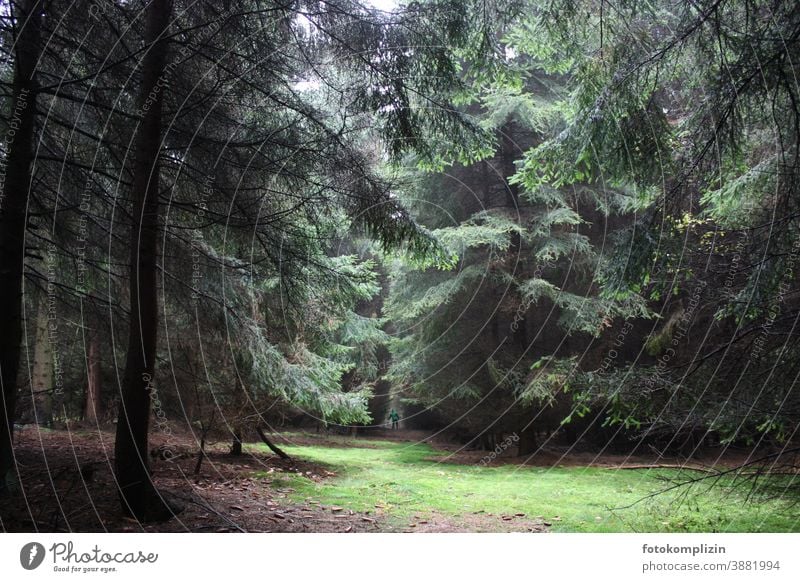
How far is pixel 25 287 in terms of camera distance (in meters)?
2.71

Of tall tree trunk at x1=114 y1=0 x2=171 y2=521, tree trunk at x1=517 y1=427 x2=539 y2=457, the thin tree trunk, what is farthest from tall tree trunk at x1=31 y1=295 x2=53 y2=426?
tree trunk at x1=517 y1=427 x2=539 y2=457

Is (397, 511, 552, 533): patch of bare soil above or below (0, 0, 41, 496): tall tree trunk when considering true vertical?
below

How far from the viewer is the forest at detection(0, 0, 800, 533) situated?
2.61m

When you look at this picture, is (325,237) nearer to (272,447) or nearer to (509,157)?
(272,447)

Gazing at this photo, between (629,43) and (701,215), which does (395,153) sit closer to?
(629,43)

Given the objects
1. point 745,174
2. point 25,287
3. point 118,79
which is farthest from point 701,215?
point 25,287

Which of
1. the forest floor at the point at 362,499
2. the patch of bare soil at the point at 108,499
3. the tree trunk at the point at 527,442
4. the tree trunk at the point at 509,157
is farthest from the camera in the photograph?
the tree trunk at the point at 509,157

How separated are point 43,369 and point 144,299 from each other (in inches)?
27.4

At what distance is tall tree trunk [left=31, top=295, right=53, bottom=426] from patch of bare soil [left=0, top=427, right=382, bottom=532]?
0.11 meters

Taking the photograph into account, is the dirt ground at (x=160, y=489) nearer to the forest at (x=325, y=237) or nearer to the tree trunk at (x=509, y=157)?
the forest at (x=325, y=237)

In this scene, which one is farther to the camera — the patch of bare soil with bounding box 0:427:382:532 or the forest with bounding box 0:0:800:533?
the forest with bounding box 0:0:800:533

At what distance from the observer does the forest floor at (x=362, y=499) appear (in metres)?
2.49

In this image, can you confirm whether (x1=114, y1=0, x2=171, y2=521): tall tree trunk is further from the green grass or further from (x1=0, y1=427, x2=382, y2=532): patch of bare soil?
the green grass

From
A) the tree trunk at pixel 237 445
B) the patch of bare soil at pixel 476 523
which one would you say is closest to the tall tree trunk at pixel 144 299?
the tree trunk at pixel 237 445
